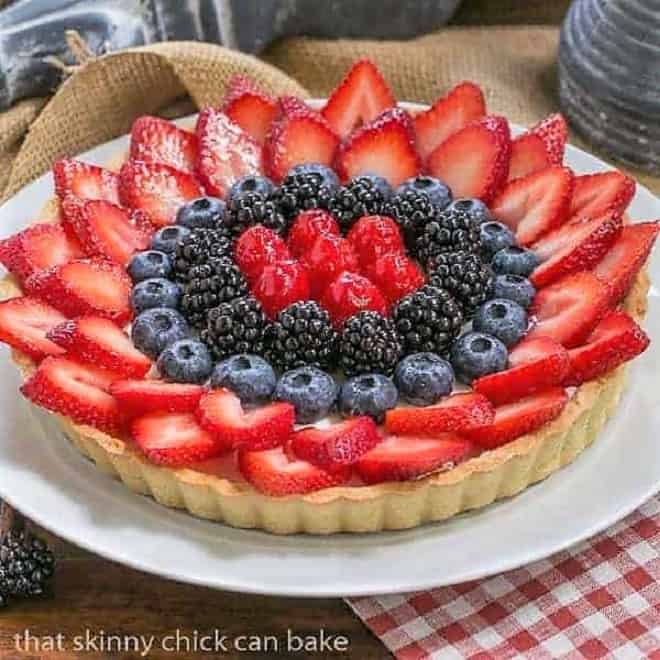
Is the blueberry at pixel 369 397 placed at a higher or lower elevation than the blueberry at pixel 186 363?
lower

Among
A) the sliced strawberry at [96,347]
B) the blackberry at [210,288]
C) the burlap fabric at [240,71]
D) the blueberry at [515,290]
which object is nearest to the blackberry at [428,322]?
the blueberry at [515,290]

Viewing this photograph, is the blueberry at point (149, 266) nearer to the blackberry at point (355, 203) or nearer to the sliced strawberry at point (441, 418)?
the blackberry at point (355, 203)

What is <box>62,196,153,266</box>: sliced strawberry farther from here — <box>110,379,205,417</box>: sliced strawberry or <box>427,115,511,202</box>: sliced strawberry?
<box>427,115,511,202</box>: sliced strawberry

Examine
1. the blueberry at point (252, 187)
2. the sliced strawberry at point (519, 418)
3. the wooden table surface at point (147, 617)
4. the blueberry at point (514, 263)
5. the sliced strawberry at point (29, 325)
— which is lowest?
the wooden table surface at point (147, 617)

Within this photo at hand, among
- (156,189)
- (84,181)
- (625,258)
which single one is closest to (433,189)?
(625,258)

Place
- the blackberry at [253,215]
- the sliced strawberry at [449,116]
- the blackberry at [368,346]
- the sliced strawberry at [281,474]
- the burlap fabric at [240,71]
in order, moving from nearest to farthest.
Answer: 1. the sliced strawberry at [281,474]
2. the blackberry at [368,346]
3. the blackberry at [253,215]
4. the sliced strawberry at [449,116]
5. the burlap fabric at [240,71]

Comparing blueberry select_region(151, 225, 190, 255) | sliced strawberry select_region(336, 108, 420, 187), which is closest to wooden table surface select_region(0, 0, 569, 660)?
blueberry select_region(151, 225, 190, 255)

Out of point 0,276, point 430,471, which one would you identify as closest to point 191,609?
point 430,471
